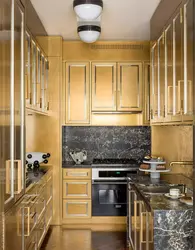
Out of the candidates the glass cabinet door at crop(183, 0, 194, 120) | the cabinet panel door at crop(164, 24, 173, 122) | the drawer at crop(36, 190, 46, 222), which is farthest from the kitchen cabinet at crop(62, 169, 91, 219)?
the glass cabinet door at crop(183, 0, 194, 120)

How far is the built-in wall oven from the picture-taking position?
5039 millimetres

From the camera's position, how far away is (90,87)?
209 inches

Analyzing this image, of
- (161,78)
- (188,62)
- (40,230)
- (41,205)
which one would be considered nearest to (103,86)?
(161,78)

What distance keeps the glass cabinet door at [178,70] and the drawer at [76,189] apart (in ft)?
8.15

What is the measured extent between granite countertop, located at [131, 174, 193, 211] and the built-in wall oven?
1.14m

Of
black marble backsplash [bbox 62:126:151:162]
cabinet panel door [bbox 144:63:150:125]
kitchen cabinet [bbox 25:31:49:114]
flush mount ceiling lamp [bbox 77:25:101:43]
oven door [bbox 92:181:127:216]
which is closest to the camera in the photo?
kitchen cabinet [bbox 25:31:49:114]

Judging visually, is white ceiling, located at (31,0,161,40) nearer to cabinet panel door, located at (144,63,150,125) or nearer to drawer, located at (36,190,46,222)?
cabinet panel door, located at (144,63,150,125)

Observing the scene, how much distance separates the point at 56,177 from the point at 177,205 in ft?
9.30

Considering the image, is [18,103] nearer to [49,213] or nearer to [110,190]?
[49,213]

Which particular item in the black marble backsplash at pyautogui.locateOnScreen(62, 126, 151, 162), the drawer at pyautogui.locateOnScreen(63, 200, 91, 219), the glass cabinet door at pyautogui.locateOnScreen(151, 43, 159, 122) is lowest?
the drawer at pyautogui.locateOnScreen(63, 200, 91, 219)

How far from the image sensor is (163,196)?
283 cm

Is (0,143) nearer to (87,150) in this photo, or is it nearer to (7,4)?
(7,4)

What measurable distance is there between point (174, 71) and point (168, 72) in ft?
0.83

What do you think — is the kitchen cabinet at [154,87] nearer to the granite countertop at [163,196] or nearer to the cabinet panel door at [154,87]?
the cabinet panel door at [154,87]
